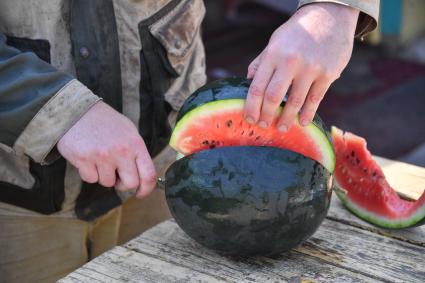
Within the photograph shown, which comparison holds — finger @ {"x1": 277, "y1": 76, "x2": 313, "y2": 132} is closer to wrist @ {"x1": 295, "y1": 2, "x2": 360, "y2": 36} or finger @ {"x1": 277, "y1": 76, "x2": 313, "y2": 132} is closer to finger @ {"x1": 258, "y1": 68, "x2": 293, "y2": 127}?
finger @ {"x1": 258, "y1": 68, "x2": 293, "y2": 127}

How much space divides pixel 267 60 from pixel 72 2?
73 cm

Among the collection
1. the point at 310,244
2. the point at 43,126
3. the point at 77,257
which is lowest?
the point at 77,257

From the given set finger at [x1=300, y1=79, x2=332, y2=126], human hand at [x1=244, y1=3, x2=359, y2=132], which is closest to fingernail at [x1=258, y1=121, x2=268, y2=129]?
human hand at [x1=244, y1=3, x2=359, y2=132]

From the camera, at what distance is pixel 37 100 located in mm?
1837

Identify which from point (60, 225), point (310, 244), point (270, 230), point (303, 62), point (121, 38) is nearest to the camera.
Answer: point (303, 62)

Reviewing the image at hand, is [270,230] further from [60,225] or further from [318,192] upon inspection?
[60,225]

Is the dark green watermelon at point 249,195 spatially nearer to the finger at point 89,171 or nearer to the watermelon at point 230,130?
the watermelon at point 230,130

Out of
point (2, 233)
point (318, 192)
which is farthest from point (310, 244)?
point (2, 233)

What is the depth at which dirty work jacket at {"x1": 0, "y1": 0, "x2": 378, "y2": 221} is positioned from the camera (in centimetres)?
184

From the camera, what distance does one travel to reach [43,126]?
1.84 m

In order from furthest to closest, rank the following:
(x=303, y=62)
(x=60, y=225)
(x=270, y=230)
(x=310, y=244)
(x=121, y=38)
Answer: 1. (x=60, y=225)
2. (x=121, y=38)
3. (x=310, y=244)
4. (x=270, y=230)
5. (x=303, y=62)

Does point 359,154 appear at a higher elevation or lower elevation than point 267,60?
lower

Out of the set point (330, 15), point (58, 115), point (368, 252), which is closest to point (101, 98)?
point (58, 115)

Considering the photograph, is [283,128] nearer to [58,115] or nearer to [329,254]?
[329,254]
